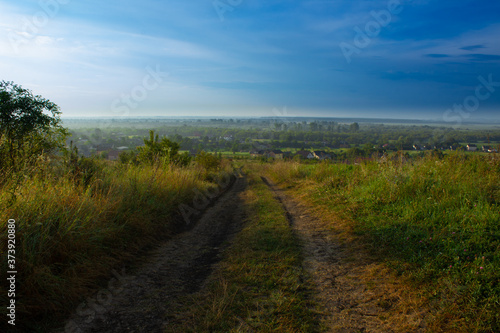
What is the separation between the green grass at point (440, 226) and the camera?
2582 millimetres

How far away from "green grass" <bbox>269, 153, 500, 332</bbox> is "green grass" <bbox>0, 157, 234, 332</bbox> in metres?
3.87

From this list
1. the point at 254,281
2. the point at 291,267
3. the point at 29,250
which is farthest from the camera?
the point at 291,267

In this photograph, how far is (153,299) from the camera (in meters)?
3.00

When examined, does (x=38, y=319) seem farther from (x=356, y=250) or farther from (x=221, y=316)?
(x=356, y=250)

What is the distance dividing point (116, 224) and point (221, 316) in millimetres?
2817

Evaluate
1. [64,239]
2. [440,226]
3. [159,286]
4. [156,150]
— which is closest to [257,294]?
[159,286]

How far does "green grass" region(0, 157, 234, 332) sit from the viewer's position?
2613 mm

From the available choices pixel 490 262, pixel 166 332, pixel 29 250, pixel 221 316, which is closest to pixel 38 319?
pixel 29 250

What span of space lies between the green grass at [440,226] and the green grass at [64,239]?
3870 mm

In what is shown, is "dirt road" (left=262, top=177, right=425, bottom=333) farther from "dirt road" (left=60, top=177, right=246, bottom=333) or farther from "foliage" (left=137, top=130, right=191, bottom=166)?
"foliage" (left=137, top=130, right=191, bottom=166)

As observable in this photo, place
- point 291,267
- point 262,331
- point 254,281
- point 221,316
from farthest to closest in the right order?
point 291,267 → point 254,281 → point 221,316 → point 262,331
